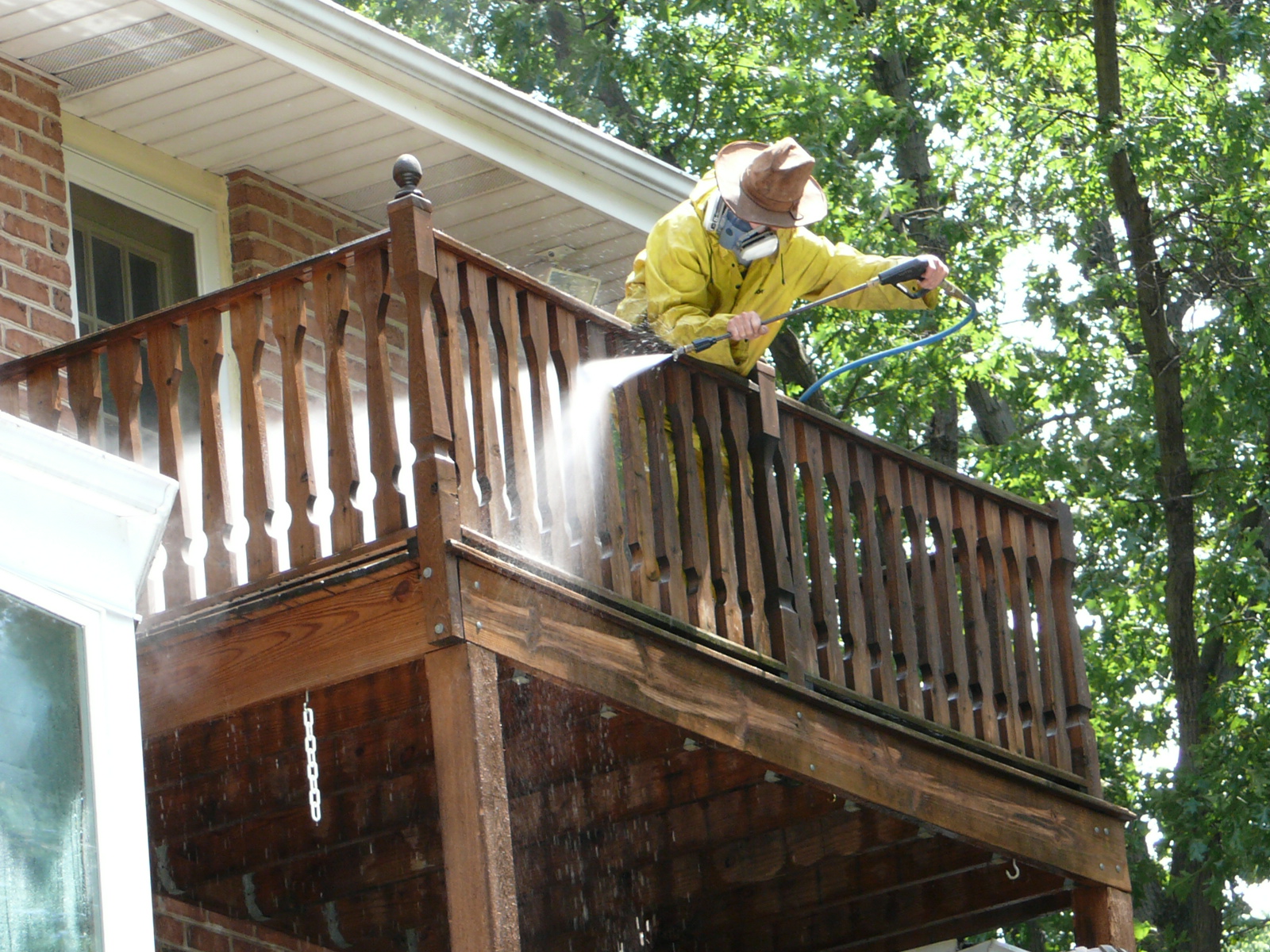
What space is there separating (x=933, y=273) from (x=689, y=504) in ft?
Result: 4.55

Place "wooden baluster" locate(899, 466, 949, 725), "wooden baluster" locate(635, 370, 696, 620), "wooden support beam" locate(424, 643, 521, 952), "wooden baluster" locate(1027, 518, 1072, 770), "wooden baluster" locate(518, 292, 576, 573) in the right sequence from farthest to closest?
"wooden baluster" locate(1027, 518, 1072, 770) → "wooden baluster" locate(899, 466, 949, 725) → "wooden baluster" locate(635, 370, 696, 620) → "wooden baluster" locate(518, 292, 576, 573) → "wooden support beam" locate(424, 643, 521, 952)

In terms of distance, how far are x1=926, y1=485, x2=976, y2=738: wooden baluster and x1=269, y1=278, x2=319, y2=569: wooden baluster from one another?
8.94ft

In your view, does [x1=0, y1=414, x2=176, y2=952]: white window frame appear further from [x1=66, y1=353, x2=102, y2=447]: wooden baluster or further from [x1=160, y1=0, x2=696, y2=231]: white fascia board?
[x1=160, y1=0, x2=696, y2=231]: white fascia board

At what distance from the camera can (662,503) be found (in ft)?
23.5

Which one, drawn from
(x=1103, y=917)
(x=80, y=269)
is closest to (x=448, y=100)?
(x=80, y=269)

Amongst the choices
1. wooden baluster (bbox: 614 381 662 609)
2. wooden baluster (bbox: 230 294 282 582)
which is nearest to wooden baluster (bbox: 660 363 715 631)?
wooden baluster (bbox: 614 381 662 609)

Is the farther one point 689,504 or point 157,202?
point 157,202

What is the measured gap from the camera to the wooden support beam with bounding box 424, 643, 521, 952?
233 inches

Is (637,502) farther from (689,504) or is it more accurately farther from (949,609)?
(949,609)

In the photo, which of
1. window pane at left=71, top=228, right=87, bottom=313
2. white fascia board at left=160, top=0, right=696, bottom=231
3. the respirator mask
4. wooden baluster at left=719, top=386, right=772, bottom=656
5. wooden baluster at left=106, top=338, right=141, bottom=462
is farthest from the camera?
window pane at left=71, top=228, right=87, bottom=313

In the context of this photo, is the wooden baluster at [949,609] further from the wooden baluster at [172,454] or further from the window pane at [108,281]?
the window pane at [108,281]

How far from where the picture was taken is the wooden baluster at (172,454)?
675 centimetres

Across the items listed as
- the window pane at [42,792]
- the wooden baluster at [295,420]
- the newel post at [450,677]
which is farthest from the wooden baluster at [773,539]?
→ the window pane at [42,792]

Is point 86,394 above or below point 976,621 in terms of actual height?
above
